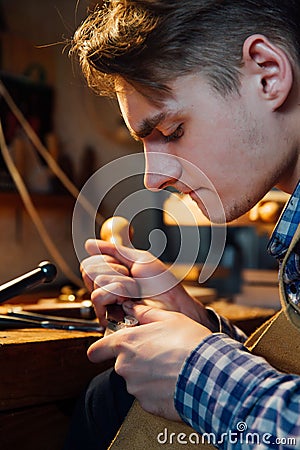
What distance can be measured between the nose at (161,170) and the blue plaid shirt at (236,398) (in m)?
0.24

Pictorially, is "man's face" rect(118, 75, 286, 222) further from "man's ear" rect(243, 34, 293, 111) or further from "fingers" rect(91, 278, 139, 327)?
"fingers" rect(91, 278, 139, 327)

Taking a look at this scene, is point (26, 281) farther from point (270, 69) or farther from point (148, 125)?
point (270, 69)

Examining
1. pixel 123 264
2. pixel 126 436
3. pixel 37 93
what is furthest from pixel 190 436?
pixel 37 93

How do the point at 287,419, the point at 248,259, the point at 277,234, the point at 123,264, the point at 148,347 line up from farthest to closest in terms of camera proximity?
the point at 248,259, the point at 123,264, the point at 277,234, the point at 148,347, the point at 287,419

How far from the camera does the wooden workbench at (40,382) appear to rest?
2.65ft

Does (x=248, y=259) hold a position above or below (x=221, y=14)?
below

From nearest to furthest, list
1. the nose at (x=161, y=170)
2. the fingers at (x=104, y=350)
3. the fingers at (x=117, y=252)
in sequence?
the fingers at (x=104, y=350) < the nose at (x=161, y=170) < the fingers at (x=117, y=252)

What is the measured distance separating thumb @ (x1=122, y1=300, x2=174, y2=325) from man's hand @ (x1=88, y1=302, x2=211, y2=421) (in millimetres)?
11

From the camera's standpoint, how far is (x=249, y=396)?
0.64 metres

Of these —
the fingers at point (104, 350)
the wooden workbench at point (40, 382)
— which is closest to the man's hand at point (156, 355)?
the fingers at point (104, 350)

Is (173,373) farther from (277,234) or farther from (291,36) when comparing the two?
(291,36)

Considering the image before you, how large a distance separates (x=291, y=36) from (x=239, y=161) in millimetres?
172

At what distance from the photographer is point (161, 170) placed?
0.87 metres

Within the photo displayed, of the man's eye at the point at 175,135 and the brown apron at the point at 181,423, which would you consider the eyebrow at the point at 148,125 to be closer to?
the man's eye at the point at 175,135
